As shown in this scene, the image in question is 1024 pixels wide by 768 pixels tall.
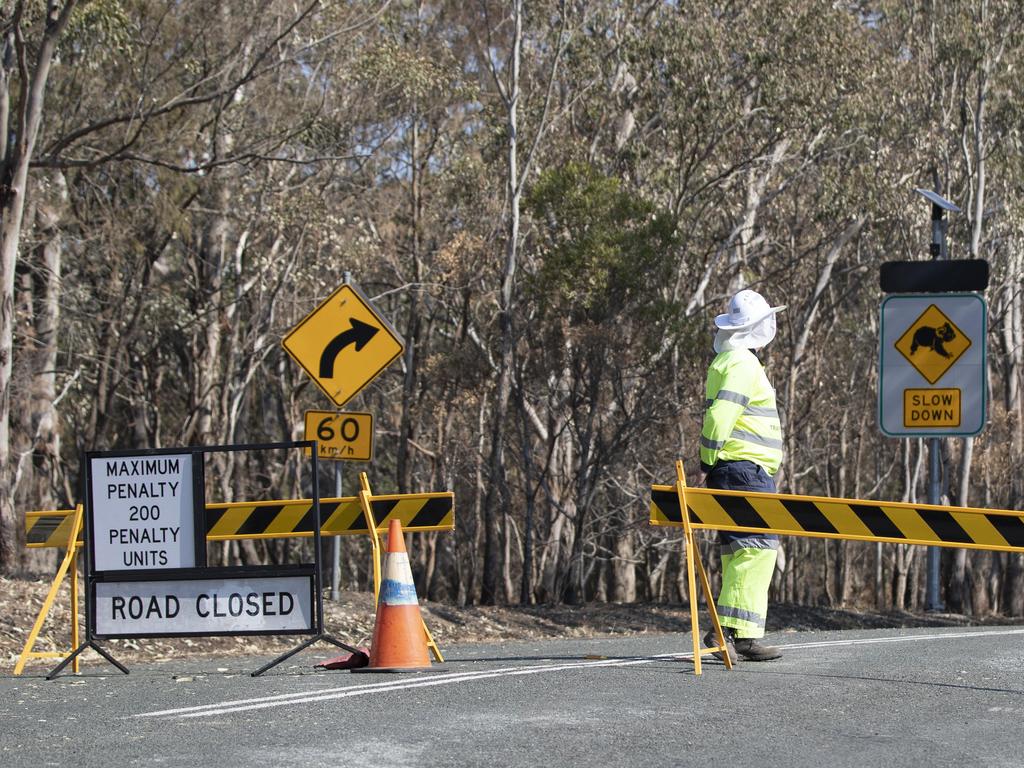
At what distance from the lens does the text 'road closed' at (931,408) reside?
14727mm

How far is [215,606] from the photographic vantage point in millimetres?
9188

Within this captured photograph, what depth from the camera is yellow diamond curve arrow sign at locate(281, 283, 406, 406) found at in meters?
13.7

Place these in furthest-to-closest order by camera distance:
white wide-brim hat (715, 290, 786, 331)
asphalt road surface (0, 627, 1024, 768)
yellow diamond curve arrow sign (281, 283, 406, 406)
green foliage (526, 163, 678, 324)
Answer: green foliage (526, 163, 678, 324)
yellow diamond curve arrow sign (281, 283, 406, 406)
white wide-brim hat (715, 290, 786, 331)
asphalt road surface (0, 627, 1024, 768)

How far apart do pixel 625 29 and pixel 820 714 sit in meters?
22.5

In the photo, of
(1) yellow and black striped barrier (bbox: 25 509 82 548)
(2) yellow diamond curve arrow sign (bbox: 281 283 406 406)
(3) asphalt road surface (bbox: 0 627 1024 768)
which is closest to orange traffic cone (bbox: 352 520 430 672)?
(3) asphalt road surface (bbox: 0 627 1024 768)

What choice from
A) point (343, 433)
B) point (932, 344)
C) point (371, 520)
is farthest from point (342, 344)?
point (932, 344)

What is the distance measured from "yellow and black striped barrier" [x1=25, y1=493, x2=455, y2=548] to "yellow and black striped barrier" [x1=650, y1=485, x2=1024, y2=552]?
69.0 inches

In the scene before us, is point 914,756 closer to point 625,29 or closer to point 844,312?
point 625,29

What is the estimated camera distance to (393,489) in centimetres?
4453

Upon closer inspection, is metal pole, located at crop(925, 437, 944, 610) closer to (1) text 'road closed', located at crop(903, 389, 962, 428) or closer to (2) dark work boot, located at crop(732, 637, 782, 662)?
(1) text 'road closed', located at crop(903, 389, 962, 428)

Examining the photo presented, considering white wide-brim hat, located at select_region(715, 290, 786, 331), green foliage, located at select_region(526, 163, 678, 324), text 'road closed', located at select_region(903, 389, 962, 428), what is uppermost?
green foliage, located at select_region(526, 163, 678, 324)

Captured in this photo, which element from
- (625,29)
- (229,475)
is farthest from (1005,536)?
(229,475)

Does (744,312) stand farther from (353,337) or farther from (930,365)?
(930,365)

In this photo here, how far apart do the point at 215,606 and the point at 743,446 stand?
10.2ft
